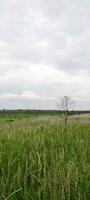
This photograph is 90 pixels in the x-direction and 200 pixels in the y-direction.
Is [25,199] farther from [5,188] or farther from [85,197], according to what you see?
[85,197]

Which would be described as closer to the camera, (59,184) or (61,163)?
(59,184)

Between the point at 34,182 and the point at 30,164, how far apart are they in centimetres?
43

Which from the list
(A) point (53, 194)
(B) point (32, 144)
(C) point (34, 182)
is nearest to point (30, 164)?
(C) point (34, 182)

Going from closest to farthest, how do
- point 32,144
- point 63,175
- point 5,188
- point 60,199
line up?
1. point 60,199
2. point 63,175
3. point 5,188
4. point 32,144

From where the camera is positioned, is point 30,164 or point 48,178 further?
point 30,164

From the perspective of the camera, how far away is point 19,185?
3615 millimetres

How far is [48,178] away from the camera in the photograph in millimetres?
3252

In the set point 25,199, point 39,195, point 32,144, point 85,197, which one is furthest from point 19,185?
point 32,144

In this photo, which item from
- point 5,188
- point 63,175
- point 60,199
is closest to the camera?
point 60,199

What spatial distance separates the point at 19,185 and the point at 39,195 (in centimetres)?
44

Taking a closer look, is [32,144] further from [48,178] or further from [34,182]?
[48,178]

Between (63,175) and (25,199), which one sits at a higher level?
(63,175)

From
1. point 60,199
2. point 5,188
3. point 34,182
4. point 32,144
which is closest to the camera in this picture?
point 60,199

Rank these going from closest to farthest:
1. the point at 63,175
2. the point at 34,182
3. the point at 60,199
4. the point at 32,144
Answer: the point at 60,199 < the point at 63,175 < the point at 34,182 < the point at 32,144
